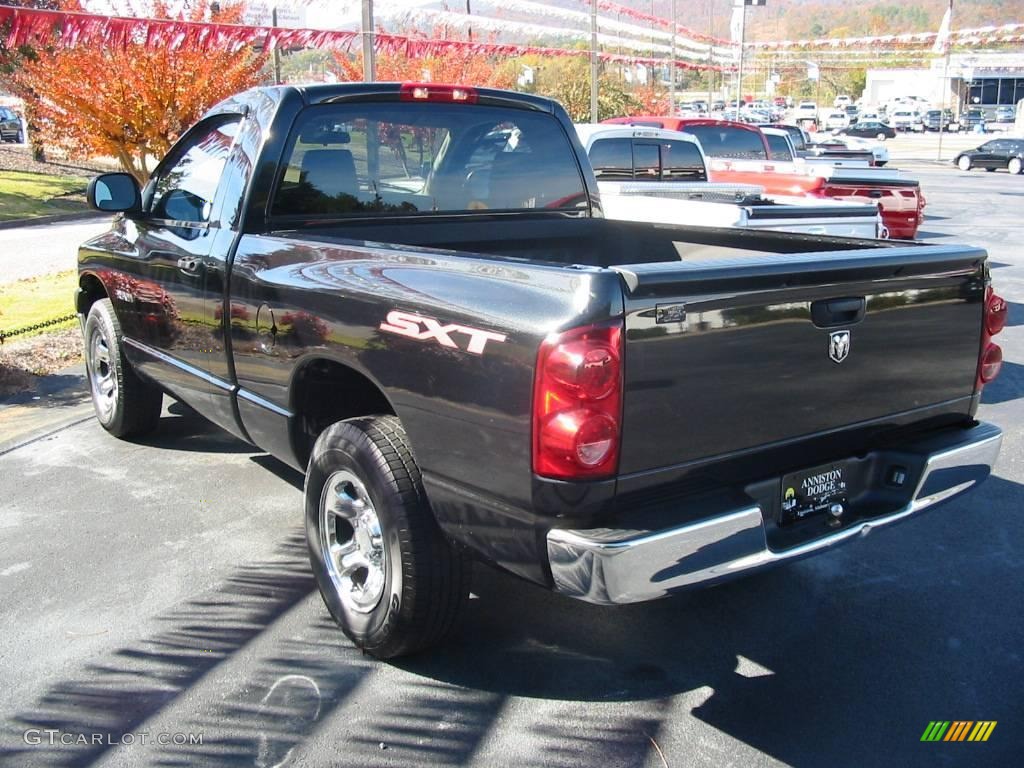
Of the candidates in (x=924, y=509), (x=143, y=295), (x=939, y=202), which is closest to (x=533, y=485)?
(x=924, y=509)

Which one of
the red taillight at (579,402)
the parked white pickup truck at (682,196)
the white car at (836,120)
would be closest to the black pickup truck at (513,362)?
the red taillight at (579,402)

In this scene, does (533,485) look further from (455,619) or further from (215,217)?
(215,217)

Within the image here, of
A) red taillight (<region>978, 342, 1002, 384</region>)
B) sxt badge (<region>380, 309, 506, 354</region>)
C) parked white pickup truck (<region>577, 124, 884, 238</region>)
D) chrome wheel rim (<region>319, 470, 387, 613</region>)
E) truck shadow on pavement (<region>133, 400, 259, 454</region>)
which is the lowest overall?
truck shadow on pavement (<region>133, 400, 259, 454</region>)

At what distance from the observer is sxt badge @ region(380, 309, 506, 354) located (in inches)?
117

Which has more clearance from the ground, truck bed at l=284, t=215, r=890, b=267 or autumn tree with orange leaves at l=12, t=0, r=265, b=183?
autumn tree with orange leaves at l=12, t=0, r=265, b=183

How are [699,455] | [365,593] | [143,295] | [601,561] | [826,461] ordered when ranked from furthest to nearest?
1. [143,295]
2. [365,593]
3. [826,461]
4. [699,455]
5. [601,561]

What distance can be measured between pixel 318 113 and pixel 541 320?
2.18 m

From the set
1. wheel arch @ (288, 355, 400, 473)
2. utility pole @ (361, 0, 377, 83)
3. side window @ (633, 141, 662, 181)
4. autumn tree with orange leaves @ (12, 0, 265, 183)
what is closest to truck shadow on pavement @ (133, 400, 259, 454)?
wheel arch @ (288, 355, 400, 473)

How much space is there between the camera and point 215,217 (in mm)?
4547

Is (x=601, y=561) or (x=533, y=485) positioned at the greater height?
(x=533, y=485)

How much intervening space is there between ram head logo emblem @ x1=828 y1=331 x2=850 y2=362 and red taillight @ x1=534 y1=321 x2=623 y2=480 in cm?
86

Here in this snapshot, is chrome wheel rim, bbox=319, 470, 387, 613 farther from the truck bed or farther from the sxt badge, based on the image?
the truck bed

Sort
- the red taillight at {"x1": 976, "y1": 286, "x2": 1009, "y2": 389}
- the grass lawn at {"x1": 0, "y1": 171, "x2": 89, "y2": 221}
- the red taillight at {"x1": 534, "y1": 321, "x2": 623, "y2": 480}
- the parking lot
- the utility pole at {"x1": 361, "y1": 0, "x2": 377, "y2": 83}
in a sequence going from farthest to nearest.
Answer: the grass lawn at {"x1": 0, "y1": 171, "x2": 89, "y2": 221} → the utility pole at {"x1": 361, "y1": 0, "x2": 377, "y2": 83} → the red taillight at {"x1": 976, "y1": 286, "x2": 1009, "y2": 389} → the parking lot → the red taillight at {"x1": 534, "y1": 321, "x2": 623, "y2": 480}

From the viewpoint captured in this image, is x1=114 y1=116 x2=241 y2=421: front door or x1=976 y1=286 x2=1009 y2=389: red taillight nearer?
x1=976 y1=286 x2=1009 y2=389: red taillight
